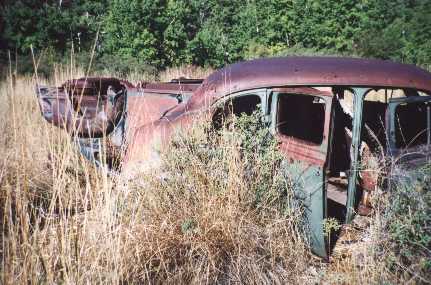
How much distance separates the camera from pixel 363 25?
22.0m

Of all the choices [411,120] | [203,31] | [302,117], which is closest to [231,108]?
[302,117]

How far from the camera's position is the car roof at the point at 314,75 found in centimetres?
283

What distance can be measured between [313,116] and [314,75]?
1.14 meters

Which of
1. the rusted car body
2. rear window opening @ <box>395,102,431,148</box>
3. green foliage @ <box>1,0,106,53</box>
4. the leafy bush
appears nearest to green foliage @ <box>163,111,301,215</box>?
the leafy bush

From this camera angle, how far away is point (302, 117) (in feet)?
12.4

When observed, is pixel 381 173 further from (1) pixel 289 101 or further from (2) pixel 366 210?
(1) pixel 289 101

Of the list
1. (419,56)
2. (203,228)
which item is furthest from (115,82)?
(419,56)

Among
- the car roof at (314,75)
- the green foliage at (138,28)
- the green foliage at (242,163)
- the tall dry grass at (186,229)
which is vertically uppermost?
the green foliage at (138,28)

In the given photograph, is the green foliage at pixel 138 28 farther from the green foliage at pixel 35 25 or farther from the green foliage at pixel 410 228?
the green foliage at pixel 410 228

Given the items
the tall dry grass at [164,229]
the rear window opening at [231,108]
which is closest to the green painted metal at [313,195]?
the tall dry grass at [164,229]

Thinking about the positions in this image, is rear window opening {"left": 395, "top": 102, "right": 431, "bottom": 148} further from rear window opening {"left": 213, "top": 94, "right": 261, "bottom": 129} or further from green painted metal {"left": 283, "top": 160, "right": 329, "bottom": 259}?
rear window opening {"left": 213, "top": 94, "right": 261, "bottom": 129}

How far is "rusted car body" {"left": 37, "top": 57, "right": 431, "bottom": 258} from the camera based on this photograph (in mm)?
2639

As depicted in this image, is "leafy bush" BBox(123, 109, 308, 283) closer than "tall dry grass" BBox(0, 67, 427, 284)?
No

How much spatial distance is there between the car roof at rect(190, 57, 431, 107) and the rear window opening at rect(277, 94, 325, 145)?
53cm
